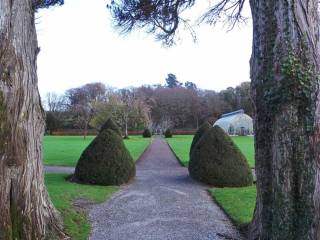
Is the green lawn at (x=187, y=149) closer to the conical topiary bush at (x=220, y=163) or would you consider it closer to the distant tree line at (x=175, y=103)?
the conical topiary bush at (x=220, y=163)

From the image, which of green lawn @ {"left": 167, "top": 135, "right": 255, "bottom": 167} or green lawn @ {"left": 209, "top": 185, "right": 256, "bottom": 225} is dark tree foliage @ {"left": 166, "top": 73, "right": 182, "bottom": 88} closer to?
green lawn @ {"left": 167, "top": 135, "right": 255, "bottom": 167}

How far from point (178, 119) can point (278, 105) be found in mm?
74996

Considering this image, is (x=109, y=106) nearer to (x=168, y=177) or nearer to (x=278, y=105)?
(x=168, y=177)

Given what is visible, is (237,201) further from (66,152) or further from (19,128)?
(66,152)

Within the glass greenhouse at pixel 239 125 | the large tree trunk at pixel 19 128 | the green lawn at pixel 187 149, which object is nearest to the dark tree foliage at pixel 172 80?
the glass greenhouse at pixel 239 125

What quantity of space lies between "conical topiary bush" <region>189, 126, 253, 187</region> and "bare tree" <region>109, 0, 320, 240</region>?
25.9ft

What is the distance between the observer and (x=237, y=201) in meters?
9.40

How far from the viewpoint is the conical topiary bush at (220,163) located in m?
12.2

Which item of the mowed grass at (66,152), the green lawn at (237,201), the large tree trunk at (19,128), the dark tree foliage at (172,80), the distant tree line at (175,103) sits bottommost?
the green lawn at (237,201)

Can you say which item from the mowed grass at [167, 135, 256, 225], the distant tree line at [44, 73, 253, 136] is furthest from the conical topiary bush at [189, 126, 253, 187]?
the distant tree line at [44, 73, 253, 136]

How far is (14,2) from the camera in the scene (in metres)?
5.32

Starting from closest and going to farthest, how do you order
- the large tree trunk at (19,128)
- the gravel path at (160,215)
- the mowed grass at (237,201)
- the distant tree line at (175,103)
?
the large tree trunk at (19,128) → the gravel path at (160,215) → the mowed grass at (237,201) → the distant tree line at (175,103)

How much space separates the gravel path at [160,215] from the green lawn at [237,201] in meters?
0.20

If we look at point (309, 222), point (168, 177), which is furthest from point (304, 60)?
point (168, 177)
